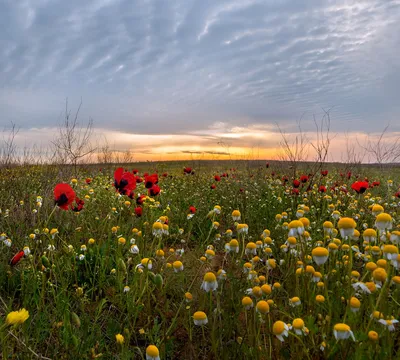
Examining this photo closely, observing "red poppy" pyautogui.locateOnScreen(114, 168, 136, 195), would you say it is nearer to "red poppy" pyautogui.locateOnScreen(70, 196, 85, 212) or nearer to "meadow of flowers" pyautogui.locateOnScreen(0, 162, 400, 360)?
"meadow of flowers" pyautogui.locateOnScreen(0, 162, 400, 360)

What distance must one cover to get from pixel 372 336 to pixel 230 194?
5267mm

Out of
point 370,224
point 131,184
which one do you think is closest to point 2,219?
point 131,184

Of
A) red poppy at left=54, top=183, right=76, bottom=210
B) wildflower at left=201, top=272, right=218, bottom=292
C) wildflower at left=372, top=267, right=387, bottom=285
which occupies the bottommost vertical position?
wildflower at left=201, top=272, right=218, bottom=292

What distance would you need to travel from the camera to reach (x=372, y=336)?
56.2 inches

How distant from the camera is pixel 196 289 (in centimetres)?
272

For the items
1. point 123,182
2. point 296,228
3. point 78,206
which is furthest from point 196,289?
point 78,206

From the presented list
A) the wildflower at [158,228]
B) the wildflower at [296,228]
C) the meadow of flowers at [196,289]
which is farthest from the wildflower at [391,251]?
the wildflower at [158,228]

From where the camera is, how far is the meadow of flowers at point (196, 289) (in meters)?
1.63

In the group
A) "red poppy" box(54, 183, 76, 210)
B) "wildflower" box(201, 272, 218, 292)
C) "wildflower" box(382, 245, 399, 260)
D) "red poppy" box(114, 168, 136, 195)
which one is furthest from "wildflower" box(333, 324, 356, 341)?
"red poppy" box(114, 168, 136, 195)

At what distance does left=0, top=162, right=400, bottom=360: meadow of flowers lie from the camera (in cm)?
163

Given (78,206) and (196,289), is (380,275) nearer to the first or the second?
(196,289)

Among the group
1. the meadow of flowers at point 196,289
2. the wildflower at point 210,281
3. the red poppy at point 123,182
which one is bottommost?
the meadow of flowers at point 196,289

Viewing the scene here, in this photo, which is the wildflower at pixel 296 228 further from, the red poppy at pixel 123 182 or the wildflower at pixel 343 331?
the red poppy at pixel 123 182

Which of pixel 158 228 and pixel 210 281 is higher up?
pixel 158 228
